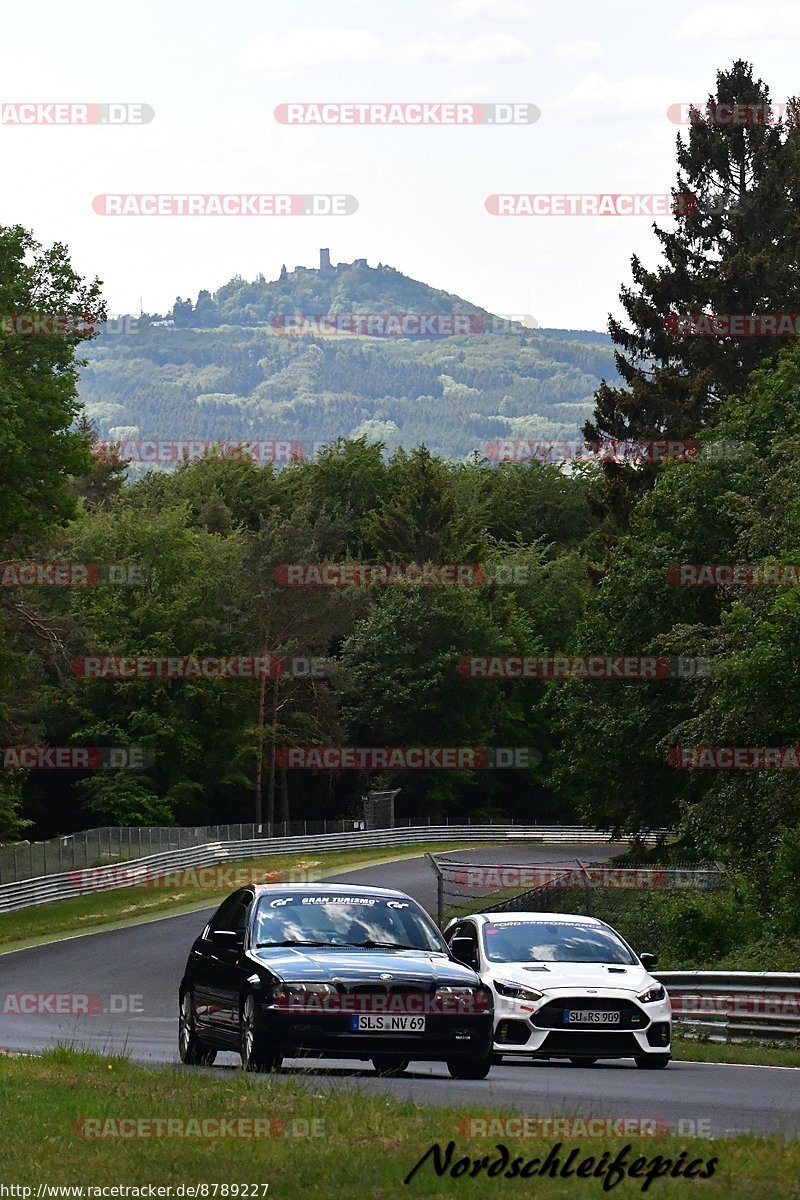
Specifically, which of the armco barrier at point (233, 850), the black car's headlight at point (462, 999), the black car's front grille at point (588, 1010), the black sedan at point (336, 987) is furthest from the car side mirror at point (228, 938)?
the armco barrier at point (233, 850)

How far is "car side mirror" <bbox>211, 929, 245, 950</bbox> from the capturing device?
14.8 meters

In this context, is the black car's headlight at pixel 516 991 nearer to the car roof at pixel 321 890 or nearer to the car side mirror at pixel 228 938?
the car roof at pixel 321 890

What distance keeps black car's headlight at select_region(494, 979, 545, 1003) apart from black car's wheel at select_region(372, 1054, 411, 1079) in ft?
7.13

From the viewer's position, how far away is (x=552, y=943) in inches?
726

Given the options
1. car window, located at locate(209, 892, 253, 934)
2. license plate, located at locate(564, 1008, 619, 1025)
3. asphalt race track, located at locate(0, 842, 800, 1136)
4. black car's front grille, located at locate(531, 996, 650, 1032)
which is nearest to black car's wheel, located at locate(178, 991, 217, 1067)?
asphalt race track, located at locate(0, 842, 800, 1136)

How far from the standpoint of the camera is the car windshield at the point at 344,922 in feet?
48.2

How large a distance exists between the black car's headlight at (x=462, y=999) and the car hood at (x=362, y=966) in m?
0.06

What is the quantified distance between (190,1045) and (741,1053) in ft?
20.4

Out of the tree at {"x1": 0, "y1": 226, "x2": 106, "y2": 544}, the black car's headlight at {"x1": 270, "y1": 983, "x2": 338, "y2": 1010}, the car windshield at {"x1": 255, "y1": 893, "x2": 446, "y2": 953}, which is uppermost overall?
the tree at {"x1": 0, "y1": 226, "x2": 106, "y2": 544}

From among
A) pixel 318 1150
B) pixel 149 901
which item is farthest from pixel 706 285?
pixel 318 1150

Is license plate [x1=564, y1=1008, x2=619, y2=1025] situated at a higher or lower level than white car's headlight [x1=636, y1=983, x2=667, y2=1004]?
lower

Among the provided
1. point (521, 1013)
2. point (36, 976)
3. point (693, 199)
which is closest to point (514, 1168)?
point (521, 1013)

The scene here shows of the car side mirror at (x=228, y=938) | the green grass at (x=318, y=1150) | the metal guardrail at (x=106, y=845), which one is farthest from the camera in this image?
the metal guardrail at (x=106, y=845)

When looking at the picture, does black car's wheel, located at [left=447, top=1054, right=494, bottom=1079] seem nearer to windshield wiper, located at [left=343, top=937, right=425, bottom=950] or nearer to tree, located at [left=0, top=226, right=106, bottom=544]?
windshield wiper, located at [left=343, top=937, right=425, bottom=950]
